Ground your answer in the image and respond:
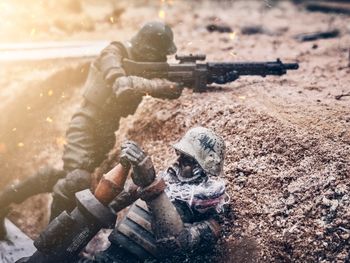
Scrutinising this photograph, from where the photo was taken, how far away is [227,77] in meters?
6.29

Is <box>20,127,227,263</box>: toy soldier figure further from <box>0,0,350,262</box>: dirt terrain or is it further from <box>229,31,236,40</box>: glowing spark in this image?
<box>229,31,236,40</box>: glowing spark

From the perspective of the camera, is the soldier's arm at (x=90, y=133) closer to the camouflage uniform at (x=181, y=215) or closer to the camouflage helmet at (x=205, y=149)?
the camouflage uniform at (x=181, y=215)

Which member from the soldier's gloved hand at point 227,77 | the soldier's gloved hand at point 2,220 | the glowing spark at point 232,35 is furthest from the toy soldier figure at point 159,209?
the glowing spark at point 232,35

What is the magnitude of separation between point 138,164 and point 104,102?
2.20 meters

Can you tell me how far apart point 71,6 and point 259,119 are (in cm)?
1055

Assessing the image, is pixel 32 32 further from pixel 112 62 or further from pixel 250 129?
pixel 250 129

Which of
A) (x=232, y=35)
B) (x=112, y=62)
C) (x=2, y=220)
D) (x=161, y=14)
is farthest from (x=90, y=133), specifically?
(x=161, y=14)

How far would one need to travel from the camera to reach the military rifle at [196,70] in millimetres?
5682

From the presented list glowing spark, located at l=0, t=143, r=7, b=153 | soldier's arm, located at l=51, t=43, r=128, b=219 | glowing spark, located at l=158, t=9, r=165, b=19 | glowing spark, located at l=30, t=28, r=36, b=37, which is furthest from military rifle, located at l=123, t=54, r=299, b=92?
glowing spark, located at l=158, t=9, r=165, b=19

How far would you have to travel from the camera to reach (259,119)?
17.1 ft

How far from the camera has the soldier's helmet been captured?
18.0ft

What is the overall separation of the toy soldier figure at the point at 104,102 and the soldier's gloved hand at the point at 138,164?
1520mm

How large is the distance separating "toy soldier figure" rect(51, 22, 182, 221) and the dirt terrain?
80cm

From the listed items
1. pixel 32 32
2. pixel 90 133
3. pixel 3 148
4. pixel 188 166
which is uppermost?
pixel 32 32
